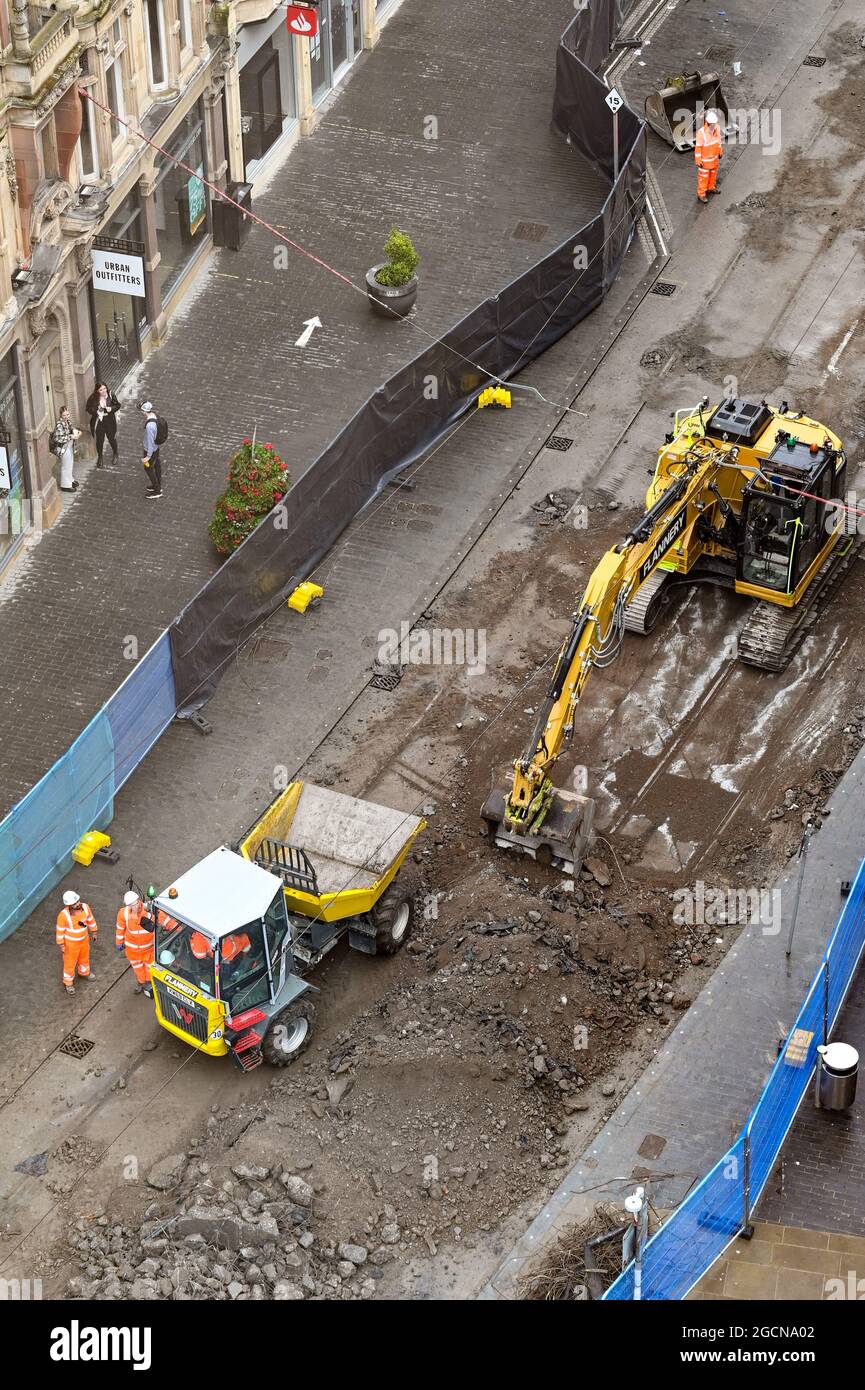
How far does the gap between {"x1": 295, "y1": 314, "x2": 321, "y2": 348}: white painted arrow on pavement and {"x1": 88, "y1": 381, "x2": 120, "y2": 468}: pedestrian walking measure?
4.63 meters

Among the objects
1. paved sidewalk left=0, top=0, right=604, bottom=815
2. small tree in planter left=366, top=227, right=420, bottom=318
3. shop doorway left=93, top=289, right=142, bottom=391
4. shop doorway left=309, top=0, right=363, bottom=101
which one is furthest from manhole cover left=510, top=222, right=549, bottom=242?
shop doorway left=93, top=289, right=142, bottom=391

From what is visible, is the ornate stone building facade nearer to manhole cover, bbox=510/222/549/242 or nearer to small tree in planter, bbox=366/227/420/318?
small tree in planter, bbox=366/227/420/318

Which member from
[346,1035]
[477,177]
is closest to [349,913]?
[346,1035]

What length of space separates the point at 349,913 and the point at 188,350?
16.4 meters

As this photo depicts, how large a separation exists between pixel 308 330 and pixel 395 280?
1.96m

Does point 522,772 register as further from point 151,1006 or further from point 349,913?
point 151,1006


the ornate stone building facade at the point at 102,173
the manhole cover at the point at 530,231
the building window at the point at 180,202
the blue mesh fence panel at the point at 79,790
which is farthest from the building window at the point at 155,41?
the blue mesh fence panel at the point at 79,790

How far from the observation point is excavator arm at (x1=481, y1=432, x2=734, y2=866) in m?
31.2

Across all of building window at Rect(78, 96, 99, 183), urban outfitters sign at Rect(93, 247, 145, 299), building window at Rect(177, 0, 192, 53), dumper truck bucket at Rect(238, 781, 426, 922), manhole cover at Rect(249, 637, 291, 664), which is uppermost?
building window at Rect(177, 0, 192, 53)

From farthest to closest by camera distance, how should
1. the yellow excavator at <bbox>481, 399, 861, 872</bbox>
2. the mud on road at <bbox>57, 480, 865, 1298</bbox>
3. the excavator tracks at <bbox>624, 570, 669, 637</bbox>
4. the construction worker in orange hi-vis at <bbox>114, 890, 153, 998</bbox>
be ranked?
the excavator tracks at <bbox>624, 570, 669, 637</bbox> → the yellow excavator at <bbox>481, 399, 861, 872</bbox> → the construction worker in orange hi-vis at <bbox>114, 890, 153, 998</bbox> → the mud on road at <bbox>57, 480, 865, 1298</bbox>

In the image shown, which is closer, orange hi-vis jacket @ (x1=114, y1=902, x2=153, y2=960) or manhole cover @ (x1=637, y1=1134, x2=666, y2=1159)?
manhole cover @ (x1=637, y1=1134, x2=666, y2=1159)

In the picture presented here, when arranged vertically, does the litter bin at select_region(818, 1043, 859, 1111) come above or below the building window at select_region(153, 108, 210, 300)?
below

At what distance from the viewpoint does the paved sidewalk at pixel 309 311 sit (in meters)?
37.2

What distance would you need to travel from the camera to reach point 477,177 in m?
48.3
